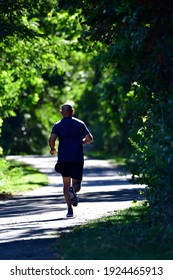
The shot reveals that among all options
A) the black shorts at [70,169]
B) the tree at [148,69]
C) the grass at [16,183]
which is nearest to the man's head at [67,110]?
the black shorts at [70,169]

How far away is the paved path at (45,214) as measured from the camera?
13.3 metres

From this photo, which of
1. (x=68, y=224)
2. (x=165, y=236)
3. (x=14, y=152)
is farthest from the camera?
(x=14, y=152)

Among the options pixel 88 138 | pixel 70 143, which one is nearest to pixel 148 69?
pixel 88 138

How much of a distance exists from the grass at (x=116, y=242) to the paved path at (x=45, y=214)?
0.29 m

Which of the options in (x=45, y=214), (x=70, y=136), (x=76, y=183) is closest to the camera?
(x=70, y=136)

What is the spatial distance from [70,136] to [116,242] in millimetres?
5157

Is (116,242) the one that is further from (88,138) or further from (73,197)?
(88,138)

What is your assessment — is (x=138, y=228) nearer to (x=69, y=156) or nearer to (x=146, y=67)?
(x=146, y=67)

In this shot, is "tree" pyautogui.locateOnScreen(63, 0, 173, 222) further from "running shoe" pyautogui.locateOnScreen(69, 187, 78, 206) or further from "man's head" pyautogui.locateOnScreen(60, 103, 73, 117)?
"running shoe" pyautogui.locateOnScreen(69, 187, 78, 206)

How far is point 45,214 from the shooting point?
1877cm

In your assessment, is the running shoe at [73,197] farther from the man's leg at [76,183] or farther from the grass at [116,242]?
the grass at [116,242]

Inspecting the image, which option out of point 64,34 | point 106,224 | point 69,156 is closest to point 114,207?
point 69,156

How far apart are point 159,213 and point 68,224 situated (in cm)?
244

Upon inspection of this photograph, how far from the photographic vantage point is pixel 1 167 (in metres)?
26.0
